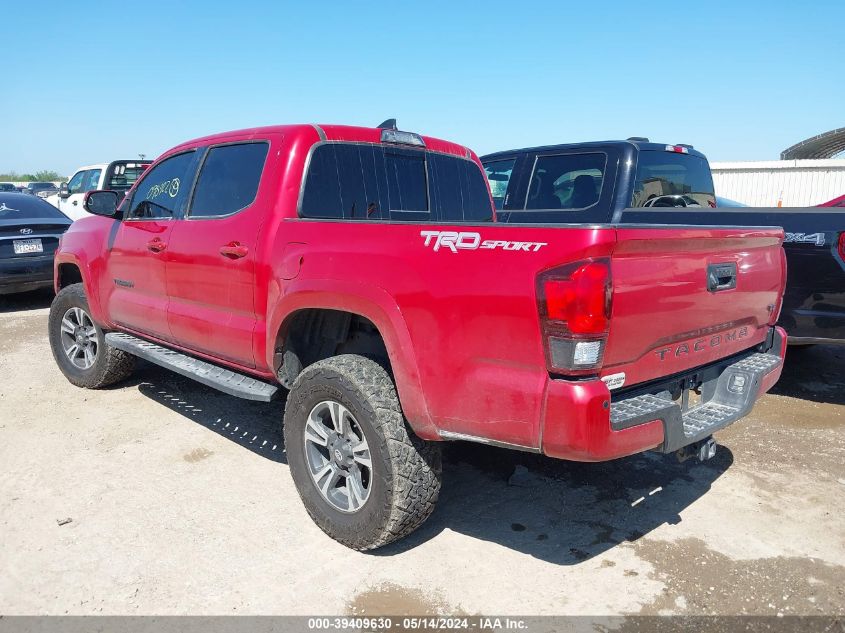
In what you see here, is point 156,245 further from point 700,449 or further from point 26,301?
point 26,301

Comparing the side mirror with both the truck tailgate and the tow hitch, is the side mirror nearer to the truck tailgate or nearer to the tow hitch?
the truck tailgate

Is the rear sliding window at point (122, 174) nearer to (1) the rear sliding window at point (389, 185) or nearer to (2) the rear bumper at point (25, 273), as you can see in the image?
(2) the rear bumper at point (25, 273)

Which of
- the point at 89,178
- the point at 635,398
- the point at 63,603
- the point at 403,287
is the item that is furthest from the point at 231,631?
the point at 89,178

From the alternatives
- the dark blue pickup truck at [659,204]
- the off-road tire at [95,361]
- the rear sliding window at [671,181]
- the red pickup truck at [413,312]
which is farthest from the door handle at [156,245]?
the rear sliding window at [671,181]

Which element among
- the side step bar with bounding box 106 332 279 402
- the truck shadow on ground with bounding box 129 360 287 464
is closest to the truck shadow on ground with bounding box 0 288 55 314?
the truck shadow on ground with bounding box 129 360 287 464

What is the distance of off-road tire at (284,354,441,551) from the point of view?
2.91 m

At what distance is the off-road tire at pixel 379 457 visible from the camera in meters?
2.91

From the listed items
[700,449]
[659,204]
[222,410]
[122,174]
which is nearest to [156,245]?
[222,410]

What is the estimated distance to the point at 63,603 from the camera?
9.21 feet

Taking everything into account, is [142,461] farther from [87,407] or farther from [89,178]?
[89,178]

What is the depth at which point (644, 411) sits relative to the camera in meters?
2.59

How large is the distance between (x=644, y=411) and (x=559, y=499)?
4.40 feet

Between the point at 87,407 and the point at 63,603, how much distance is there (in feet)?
8.75

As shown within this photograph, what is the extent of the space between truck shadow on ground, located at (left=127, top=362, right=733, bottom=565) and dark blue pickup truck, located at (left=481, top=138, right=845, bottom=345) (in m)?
1.40
